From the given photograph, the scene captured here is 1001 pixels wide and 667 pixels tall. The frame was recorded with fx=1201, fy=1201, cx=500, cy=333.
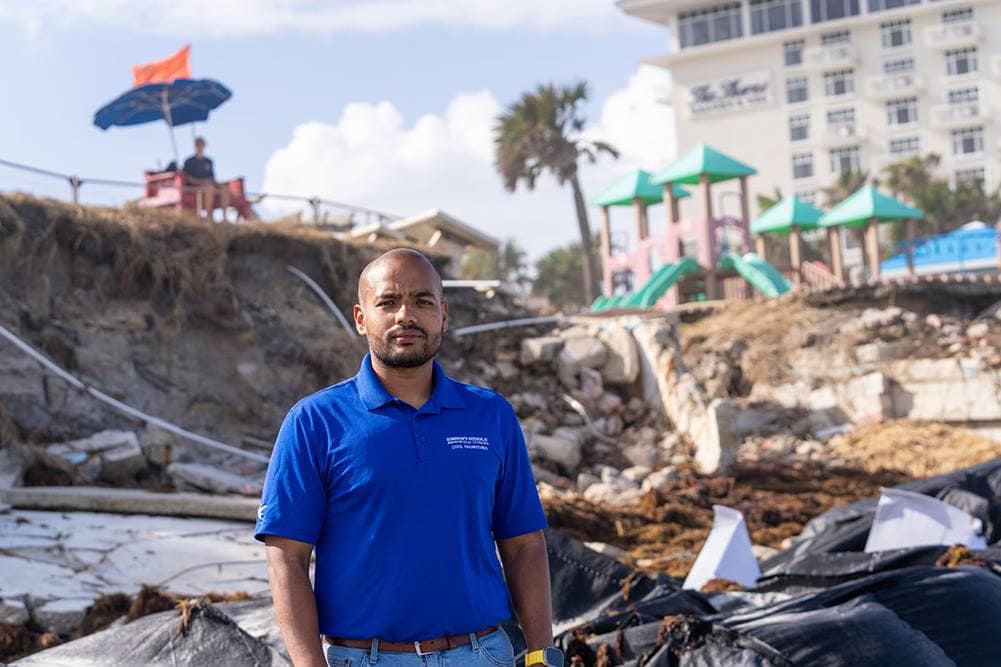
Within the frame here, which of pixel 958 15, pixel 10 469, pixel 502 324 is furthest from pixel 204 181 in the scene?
pixel 958 15

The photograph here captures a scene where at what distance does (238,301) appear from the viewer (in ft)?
39.0

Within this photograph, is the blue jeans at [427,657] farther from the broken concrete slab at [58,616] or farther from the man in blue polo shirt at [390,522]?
the broken concrete slab at [58,616]

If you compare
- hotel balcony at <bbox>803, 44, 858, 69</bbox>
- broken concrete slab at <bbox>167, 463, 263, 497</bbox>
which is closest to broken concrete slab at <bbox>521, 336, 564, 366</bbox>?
broken concrete slab at <bbox>167, 463, 263, 497</bbox>

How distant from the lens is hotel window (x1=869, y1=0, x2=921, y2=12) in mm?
53375

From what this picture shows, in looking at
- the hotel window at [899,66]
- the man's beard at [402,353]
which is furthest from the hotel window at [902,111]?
the man's beard at [402,353]

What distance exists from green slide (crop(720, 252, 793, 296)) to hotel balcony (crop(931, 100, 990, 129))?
3245 cm

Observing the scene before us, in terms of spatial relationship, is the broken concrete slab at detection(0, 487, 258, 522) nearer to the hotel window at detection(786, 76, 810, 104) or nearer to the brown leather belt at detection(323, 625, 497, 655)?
the brown leather belt at detection(323, 625, 497, 655)

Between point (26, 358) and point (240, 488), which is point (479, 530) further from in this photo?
point (26, 358)

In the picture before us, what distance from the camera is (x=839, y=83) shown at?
55.0 metres

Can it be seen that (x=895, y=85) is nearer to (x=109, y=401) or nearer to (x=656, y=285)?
(x=656, y=285)

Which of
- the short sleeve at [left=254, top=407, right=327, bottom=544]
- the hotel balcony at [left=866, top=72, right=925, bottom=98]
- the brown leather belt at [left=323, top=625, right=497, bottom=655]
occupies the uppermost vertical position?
the hotel balcony at [left=866, top=72, right=925, bottom=98]

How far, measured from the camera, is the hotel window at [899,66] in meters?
53.8

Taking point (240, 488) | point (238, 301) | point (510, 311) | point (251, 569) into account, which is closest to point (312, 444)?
point (251, 569)

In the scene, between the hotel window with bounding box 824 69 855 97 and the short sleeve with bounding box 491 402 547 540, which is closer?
the short sleeve with bounding box 491 402 547 540
